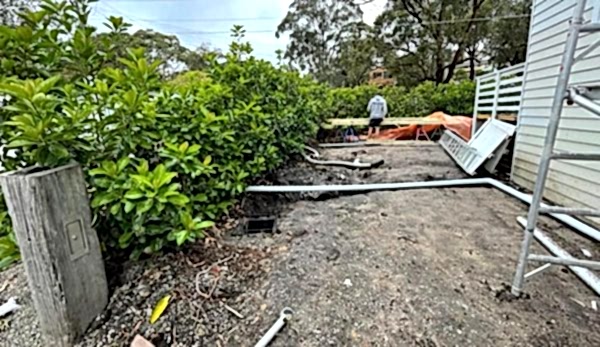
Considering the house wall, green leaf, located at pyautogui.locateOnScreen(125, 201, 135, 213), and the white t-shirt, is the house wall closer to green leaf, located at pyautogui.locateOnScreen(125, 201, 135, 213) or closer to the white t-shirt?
green leaf, located at pyautogui.locateOnScreen(125, 201, 135, 213)

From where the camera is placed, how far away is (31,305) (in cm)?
184

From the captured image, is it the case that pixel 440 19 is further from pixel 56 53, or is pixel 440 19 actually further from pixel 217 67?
pixel 56 53

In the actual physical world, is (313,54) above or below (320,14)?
below

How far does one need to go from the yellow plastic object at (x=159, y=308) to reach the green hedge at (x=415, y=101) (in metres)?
9.01

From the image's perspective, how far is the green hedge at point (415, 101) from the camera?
10.3m

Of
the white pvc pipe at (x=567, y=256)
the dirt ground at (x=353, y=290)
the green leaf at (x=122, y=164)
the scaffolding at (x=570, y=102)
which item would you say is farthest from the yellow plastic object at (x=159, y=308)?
the white pvc pipe at (x=567, y=256)

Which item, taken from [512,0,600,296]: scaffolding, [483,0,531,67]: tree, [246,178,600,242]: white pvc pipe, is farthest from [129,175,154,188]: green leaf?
[483,0,531,67]: tree

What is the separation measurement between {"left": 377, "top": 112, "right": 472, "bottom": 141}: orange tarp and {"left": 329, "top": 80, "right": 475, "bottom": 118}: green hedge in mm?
1674

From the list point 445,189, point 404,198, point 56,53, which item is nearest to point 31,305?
point 56,53

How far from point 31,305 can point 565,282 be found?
303 centimetres

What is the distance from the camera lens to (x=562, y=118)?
302 cm

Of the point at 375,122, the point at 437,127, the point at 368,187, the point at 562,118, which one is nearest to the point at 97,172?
the point at 368,187

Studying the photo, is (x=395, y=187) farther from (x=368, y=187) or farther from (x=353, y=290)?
(x=353, y=290)

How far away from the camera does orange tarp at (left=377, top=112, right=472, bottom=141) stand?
8.09m
